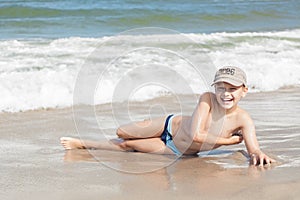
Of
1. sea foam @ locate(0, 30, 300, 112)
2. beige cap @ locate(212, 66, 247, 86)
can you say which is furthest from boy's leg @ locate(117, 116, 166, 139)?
sea foam @ locate(0, 30, 300, 112)

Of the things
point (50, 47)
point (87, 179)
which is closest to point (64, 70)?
point (50, 47)

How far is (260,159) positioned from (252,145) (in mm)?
148

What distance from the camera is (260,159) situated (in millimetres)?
3914

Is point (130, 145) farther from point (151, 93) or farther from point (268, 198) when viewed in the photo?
point (151, 93)

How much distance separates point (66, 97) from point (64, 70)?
1.33m

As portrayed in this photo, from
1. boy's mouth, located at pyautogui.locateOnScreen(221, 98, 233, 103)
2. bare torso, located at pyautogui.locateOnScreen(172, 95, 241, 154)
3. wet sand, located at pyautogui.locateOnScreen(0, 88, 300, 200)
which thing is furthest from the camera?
bare torso, located at pyautogui.locateOnScreen(172, 95, 241, 154)

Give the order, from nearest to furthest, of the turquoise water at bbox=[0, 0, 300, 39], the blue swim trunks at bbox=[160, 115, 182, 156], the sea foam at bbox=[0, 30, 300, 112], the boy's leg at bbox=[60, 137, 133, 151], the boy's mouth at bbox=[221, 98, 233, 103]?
1. the boy's mouth at bbox=[221, 98, 233, 103]
2. the blue swim trunks at bbox=[160, 115, 182, 156]
3. the boy's leg at bbox=[60, 137, 133, 151]
4. the sea foam at bbox=[0, 30, 300, 112]
5. the turquoise water at bbox=[0, 0, 300, 39]

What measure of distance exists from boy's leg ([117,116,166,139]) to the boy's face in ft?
1.72

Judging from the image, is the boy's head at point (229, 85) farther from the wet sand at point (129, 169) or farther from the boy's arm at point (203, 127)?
the wet sand at point (129, 169)

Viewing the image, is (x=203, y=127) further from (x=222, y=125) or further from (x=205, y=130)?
(x=222, y=125)

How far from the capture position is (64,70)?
7.70 m

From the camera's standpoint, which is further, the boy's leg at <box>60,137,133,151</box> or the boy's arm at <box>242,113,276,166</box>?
the boy's leg at <box>60,137,133,151</box>

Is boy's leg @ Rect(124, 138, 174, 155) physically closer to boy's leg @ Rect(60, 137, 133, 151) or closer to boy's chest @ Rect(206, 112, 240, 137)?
boy's leg @ Rect(60, 137, 133, 151)

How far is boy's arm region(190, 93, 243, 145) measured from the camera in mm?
4047
